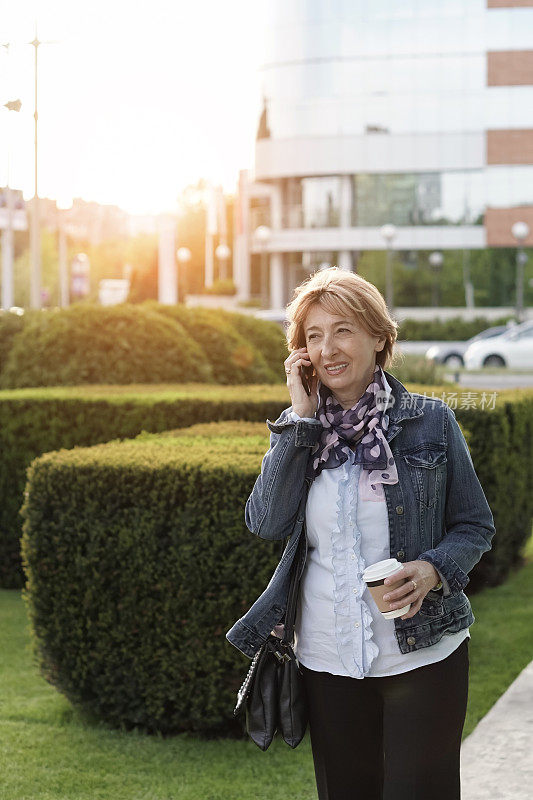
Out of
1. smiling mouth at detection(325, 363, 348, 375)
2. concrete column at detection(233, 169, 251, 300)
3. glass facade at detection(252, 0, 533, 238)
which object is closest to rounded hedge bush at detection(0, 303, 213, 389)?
smiling mouth at detection(325, 363, 348, 375)

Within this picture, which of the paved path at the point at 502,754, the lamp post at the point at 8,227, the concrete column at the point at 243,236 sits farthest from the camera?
the concrete column at the point at 243,236

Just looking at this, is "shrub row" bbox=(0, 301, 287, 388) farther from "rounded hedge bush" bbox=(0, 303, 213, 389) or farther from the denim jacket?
the denim jacket

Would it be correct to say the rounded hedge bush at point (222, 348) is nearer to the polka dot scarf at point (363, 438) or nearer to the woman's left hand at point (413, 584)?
the polka dot scarf at point (363, 438)

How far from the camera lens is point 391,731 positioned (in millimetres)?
2975

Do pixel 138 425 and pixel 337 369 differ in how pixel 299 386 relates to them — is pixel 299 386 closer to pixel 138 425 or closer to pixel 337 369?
pixel 337 369

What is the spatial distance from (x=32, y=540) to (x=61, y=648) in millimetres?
507

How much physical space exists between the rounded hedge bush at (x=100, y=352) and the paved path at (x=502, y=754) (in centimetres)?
654

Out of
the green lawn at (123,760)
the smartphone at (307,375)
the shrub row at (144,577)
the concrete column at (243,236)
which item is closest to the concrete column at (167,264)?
the concrete column at (243,236)

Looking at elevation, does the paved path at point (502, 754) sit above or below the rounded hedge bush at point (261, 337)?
below

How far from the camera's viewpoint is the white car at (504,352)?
112 feet

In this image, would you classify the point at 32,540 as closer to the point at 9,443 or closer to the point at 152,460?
the point at 152,460

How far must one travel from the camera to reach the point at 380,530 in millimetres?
2979

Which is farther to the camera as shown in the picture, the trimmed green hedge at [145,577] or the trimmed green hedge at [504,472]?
the trimmed green hedge at [504,472]

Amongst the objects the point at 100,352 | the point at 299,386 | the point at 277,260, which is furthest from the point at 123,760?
the point at 277,260
